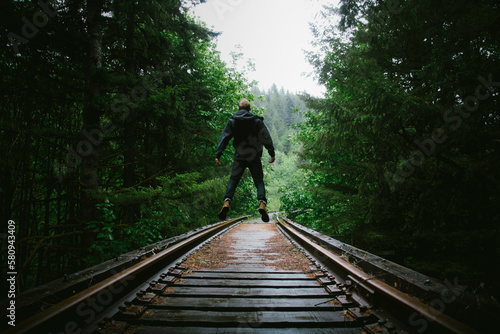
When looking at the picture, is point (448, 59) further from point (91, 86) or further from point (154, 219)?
point (91, 86)

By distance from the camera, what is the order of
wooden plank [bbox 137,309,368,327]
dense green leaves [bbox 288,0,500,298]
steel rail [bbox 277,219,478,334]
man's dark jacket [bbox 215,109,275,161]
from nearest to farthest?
1. steel rail [bbox 277,219,478,334]
2. wooden plank [bbox 137,309,368,327]
3. dense green leaves [bbox 288,0,500,298]
4. man's dark jacket [bbox 215,109,275,161]

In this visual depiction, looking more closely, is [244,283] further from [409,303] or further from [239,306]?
[409,303]

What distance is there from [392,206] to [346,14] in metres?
3.75

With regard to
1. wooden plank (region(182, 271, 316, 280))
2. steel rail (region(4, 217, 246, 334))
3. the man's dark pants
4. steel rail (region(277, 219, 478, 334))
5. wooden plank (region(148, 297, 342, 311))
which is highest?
the man's dark pants

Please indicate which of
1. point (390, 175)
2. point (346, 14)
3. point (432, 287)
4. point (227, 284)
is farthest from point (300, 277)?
point (346, 14)

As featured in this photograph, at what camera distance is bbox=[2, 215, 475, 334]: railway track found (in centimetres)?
168

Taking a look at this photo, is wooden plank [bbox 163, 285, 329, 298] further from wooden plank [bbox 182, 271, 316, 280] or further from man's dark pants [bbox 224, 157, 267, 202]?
man's dark pants [bbox 224, 157, 267, 202]

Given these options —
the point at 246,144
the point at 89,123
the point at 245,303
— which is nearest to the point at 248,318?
the point at 245,303

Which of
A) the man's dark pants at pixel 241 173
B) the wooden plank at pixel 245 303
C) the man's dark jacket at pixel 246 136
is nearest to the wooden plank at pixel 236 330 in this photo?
the wooden plank at pixel 245 303

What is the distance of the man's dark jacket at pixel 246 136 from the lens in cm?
420

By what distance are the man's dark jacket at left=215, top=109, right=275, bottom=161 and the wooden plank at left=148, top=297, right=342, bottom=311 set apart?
232 cm

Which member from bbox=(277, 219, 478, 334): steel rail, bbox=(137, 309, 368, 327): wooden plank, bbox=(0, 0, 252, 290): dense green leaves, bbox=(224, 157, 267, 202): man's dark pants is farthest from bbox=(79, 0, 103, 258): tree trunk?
bbox=(277, 219, 478, 334): steel rail

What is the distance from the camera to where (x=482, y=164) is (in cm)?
290

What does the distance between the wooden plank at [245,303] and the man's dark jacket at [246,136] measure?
2320mm
